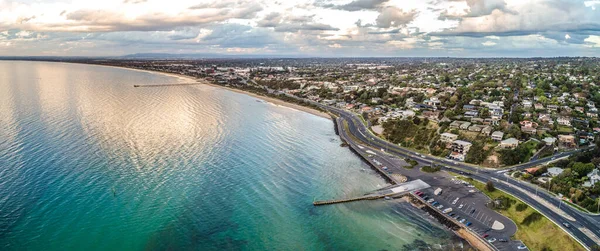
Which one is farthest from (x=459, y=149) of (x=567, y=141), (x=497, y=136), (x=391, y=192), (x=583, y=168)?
(x=391, y=192)

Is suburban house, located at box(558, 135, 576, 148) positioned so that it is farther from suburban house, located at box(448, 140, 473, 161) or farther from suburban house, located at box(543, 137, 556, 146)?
suburban house, located at box(448, 140, 473, 161)

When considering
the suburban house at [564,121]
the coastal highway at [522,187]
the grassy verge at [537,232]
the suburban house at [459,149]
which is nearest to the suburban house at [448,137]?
the suburban house at [459,149]

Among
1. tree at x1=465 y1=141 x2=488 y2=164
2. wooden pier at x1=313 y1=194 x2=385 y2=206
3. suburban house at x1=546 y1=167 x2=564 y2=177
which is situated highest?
tree at x1=465 y1=141 x2=488 y2=164

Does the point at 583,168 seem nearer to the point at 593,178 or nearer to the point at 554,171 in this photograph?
the point at 593,178

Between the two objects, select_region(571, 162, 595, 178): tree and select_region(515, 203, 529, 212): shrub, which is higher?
select_region(571, 162, 595, 178): tree

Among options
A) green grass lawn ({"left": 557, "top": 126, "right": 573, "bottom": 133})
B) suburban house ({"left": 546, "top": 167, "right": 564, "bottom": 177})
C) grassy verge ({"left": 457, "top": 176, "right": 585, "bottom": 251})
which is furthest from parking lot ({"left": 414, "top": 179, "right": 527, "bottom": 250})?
green grass lawn ({"left": 557, "top": 126, "right": 573, "bottom": 133})

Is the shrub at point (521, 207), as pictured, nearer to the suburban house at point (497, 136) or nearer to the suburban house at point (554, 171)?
the suburban house at point (554, 171)
